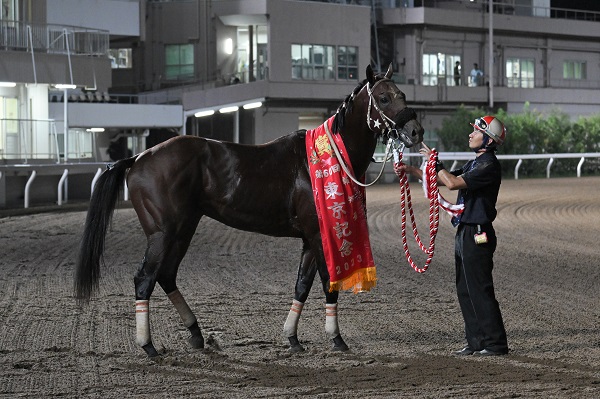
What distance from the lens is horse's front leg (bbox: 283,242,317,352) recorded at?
24.2ft

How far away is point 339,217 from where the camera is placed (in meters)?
7.27

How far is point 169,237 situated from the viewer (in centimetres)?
725

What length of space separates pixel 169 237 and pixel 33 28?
21697 millimetres

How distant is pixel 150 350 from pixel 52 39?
22262 millimetres

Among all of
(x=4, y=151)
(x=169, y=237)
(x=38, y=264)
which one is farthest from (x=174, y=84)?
(x=169, y=237)

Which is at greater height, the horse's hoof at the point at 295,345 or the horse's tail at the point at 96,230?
the horse's tail at the point at 96,230

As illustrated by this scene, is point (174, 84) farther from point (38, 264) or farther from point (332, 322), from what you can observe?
A: point (332, 322)

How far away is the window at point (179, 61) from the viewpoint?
42.6 metres

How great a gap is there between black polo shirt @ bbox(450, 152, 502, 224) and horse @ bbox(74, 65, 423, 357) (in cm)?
68

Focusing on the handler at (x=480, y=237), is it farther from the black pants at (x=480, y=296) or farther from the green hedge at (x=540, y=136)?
the green hedge at (x=540, y=136)

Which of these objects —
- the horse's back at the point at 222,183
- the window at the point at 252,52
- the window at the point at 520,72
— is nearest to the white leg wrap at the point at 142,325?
the horse's back at the point at 222,183

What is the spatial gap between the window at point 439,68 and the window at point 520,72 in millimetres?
3358

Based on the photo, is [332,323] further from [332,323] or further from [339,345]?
[339,345]

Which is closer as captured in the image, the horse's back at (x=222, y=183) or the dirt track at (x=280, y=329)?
the dirt track at (x=280, y=329)
